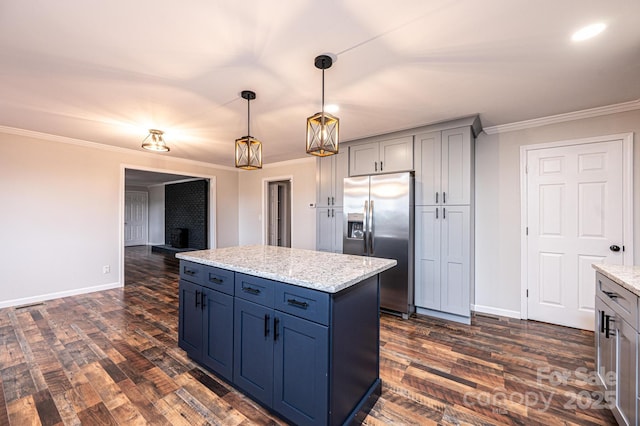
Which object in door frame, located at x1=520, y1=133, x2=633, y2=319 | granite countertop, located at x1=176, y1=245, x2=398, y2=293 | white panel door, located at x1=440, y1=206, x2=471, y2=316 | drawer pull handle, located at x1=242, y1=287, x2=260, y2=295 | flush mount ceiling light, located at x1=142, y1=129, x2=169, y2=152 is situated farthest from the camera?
flush mount ceiling light, located at x1=142, y1=129, x2=169, y2=152

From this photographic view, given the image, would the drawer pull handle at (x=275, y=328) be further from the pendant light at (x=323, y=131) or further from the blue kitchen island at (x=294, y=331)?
the pendant light at (x=323, y=131)

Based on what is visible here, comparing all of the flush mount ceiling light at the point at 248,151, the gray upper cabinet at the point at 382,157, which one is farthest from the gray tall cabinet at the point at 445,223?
the flush mount ceiling light at the point at 248,151

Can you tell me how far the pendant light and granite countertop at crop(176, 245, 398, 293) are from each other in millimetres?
817

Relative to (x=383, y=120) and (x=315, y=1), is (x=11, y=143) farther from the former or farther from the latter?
(x=383, y=120)

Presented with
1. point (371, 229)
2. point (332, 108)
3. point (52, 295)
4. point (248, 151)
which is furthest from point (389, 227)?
point (52, 295)

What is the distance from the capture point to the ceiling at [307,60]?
1515 mm

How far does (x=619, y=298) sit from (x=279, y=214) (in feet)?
20.2

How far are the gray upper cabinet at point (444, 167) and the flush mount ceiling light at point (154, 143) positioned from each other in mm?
3211

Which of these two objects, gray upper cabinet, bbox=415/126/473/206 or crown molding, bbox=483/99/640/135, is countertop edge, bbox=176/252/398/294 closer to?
gray upper cabinet, bbox=415/126/473/206

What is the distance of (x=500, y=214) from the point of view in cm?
334

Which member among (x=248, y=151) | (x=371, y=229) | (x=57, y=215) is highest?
(x=248, y=151)

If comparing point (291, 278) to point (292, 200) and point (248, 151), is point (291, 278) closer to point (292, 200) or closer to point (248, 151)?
point (248, 151)

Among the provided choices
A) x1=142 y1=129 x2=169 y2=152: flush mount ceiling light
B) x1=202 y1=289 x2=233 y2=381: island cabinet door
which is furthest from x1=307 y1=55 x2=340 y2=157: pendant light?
x1=142 y1=129 x2=169 y2=152: flush mount ceiling light

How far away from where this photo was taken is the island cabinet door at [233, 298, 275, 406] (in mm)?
1667
